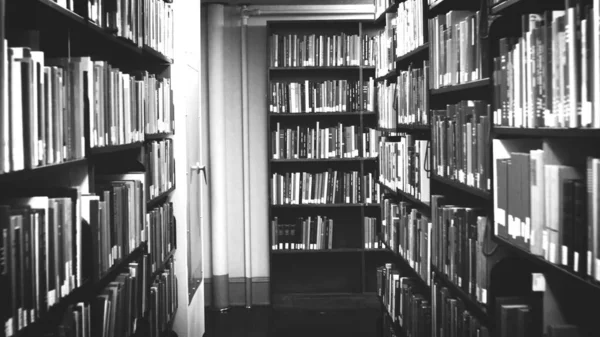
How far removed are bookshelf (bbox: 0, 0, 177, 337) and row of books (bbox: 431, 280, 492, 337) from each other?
143 centimetres

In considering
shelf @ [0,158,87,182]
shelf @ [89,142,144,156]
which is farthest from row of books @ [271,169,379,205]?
shelf @ [0,158,87,182]

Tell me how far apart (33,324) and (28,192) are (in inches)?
21.1

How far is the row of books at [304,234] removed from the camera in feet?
21.3

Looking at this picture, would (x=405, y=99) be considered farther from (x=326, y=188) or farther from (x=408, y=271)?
(x=326, y=188)

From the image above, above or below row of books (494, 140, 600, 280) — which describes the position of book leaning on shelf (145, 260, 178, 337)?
below

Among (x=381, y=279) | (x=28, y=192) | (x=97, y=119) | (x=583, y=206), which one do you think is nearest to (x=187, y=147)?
(x=381, y=279)

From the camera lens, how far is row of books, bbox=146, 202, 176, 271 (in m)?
3.84

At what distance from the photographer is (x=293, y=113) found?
21.2 ft

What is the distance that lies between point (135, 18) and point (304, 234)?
3.50 meters

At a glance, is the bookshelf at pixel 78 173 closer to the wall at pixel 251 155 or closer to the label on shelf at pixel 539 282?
the label on shelf at pixel 539 282

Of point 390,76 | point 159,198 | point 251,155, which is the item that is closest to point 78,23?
point 159,198

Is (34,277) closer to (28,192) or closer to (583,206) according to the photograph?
(28,192)

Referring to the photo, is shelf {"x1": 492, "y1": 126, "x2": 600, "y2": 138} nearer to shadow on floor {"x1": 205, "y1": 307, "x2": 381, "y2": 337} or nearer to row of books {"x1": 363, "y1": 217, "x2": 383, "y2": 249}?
shadow on floor {"x1": 205, "y1": 307, "x2": 381, "y2": 337}

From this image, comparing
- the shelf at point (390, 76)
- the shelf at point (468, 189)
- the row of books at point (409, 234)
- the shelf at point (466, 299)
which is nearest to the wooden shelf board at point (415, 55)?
the shelf at point (390, 76)
